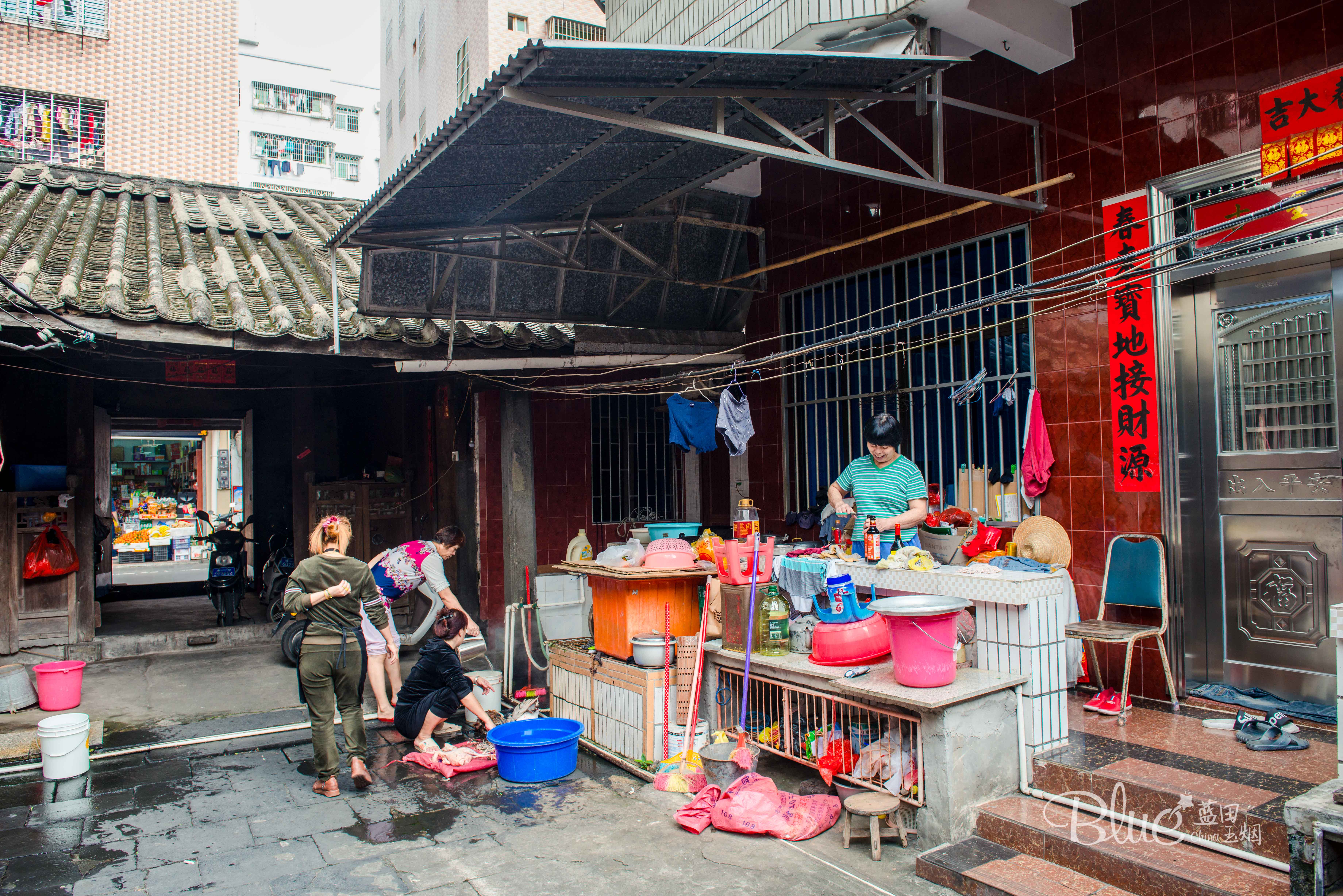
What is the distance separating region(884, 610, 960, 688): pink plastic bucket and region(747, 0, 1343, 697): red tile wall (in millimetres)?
2305

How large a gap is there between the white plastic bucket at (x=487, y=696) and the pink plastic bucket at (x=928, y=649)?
13.2ft

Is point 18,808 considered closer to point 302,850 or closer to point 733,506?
point 302,850

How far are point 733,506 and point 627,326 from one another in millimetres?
2596

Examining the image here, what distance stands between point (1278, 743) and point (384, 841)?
16.8 ft

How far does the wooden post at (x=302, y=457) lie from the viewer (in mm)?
11664

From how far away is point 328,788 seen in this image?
568 centimetres

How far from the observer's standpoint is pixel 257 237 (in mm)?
10773

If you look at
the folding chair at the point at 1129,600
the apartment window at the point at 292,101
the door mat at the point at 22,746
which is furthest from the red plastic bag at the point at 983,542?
the apartment window at the point at 292,101

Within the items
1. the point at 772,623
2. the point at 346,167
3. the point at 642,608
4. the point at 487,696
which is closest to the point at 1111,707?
the point at 772,623

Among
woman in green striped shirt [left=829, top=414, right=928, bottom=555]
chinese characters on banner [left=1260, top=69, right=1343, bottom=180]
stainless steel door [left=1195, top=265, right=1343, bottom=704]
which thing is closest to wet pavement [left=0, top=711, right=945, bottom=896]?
woman in green striped shirt [left=829, top=414, right=928, bottom=555]

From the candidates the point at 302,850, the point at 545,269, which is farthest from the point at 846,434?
the point at 302,850

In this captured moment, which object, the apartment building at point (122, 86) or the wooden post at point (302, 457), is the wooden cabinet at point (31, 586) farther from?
the apartment building at point (122, 86)

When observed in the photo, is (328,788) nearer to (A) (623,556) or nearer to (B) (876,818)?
(A) (623,556)

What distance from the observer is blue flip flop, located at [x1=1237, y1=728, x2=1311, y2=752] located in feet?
15.4
